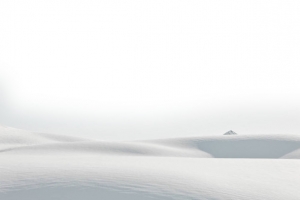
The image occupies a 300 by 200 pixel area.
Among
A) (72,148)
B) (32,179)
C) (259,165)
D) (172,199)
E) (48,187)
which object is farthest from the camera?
(72,148)

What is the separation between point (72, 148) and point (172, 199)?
24688mm

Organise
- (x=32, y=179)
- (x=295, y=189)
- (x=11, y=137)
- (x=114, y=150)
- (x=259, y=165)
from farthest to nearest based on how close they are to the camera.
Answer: (x=11, y=137), (x=114, y=150), (x=259, y=165), (x=295, y=189), (x=32, y=179)

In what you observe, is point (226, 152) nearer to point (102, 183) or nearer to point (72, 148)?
point (72, 148)

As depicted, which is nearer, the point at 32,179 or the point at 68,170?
the point at 32,179

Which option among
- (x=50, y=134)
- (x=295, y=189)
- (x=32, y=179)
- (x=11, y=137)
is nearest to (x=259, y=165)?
(x=295, y=189)

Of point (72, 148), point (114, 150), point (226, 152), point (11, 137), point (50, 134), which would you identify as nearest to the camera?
point (72, 148)

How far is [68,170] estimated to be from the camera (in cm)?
1773

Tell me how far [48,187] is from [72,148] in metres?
22.6

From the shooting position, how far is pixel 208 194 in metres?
15.3

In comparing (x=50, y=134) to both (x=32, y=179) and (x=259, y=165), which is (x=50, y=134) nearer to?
(x=259, y=165)

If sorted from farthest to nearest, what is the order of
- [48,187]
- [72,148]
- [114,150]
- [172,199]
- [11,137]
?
[11,137], [114,150], [72,148], [48,187], [172,199]

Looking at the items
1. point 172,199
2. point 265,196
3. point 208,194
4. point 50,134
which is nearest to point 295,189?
point 265,196

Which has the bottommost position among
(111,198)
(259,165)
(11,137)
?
(111,198)

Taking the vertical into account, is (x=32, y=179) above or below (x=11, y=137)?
below
